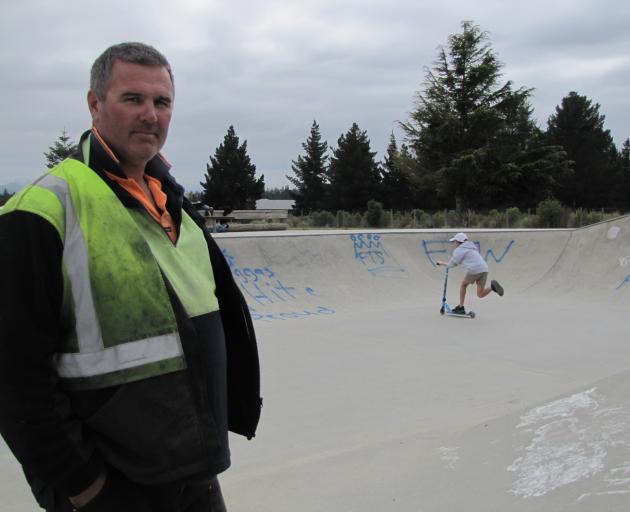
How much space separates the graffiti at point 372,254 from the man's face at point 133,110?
1055cm

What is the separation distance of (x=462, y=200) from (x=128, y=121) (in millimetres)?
33646

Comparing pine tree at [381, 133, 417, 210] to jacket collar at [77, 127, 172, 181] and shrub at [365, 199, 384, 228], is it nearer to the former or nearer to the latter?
shrub at [365, 199, 384, 228]

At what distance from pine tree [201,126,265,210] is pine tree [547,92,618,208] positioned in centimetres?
2637

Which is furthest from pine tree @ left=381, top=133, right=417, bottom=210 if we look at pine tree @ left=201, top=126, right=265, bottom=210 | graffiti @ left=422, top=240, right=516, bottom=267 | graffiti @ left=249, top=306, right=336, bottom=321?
graffiti @ left=249, top=306, right=336, bottom=321

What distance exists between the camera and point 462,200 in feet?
110

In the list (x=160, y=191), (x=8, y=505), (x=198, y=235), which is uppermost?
(x=160, y=191)

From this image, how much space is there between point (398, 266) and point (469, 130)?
22855 millimetres

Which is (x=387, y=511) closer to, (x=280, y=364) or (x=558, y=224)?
(x=280, y=364)

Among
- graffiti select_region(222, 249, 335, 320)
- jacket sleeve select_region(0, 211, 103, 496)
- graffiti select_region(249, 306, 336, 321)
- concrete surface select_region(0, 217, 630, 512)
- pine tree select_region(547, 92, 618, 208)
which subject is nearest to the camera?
jacket sleeve select_region(0, 211, 103, 496)

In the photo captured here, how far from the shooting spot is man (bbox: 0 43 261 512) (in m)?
1.15

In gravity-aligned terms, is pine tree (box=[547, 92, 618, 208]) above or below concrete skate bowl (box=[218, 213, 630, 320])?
above

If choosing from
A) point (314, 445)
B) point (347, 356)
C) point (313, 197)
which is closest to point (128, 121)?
point (314, 445)

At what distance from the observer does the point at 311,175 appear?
58594mm

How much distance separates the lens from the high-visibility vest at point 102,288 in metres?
1.20
